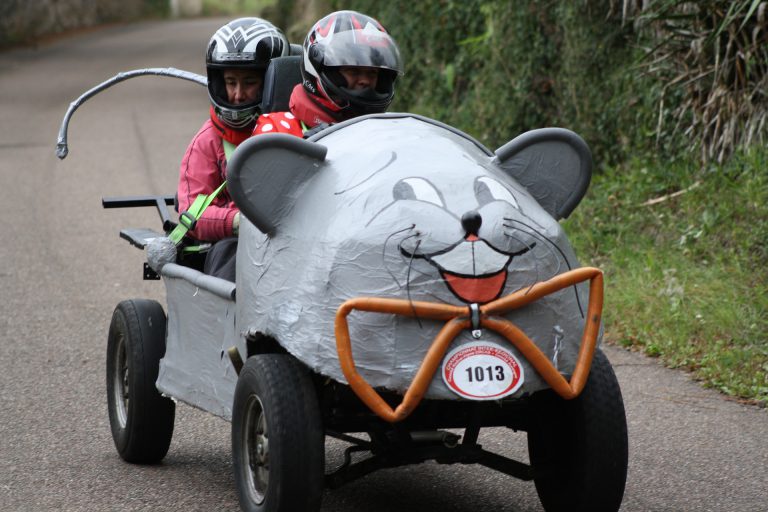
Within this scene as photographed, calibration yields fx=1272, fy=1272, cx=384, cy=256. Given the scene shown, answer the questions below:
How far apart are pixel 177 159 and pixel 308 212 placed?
11.9m

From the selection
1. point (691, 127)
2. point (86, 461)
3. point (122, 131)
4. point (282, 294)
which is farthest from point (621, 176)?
point (122, 131)

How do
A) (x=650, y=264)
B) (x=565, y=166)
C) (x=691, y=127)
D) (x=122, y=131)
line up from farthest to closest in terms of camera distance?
(x=122, y=131)
(x=691, y=127)
(x=650, y=264)
(x=565, y=166)

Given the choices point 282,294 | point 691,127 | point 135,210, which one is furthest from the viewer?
point 135,210

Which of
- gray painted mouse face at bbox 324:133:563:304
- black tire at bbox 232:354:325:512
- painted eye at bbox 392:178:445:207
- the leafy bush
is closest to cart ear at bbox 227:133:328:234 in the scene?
gray painted mouse face at bbox 324:133:563:304

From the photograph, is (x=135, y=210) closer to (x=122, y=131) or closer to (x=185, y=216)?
(x=122, y=131)

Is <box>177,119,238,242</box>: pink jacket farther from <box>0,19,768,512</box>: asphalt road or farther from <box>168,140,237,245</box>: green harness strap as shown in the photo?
<box>0,19,768,512</box>: asphalt road

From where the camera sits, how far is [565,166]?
4.32m

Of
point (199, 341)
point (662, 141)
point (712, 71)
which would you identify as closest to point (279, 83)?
point (199, 341)

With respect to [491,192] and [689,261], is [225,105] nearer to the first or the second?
[491,192]

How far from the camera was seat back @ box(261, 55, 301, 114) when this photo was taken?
5.30m

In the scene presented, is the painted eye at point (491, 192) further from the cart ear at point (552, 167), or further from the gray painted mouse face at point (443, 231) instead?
the cart ear at point (552, 167)

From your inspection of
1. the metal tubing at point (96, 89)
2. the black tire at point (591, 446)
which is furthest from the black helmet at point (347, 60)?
the black tire at point (591, 446)

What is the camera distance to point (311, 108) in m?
4.92

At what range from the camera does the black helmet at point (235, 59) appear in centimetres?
545
